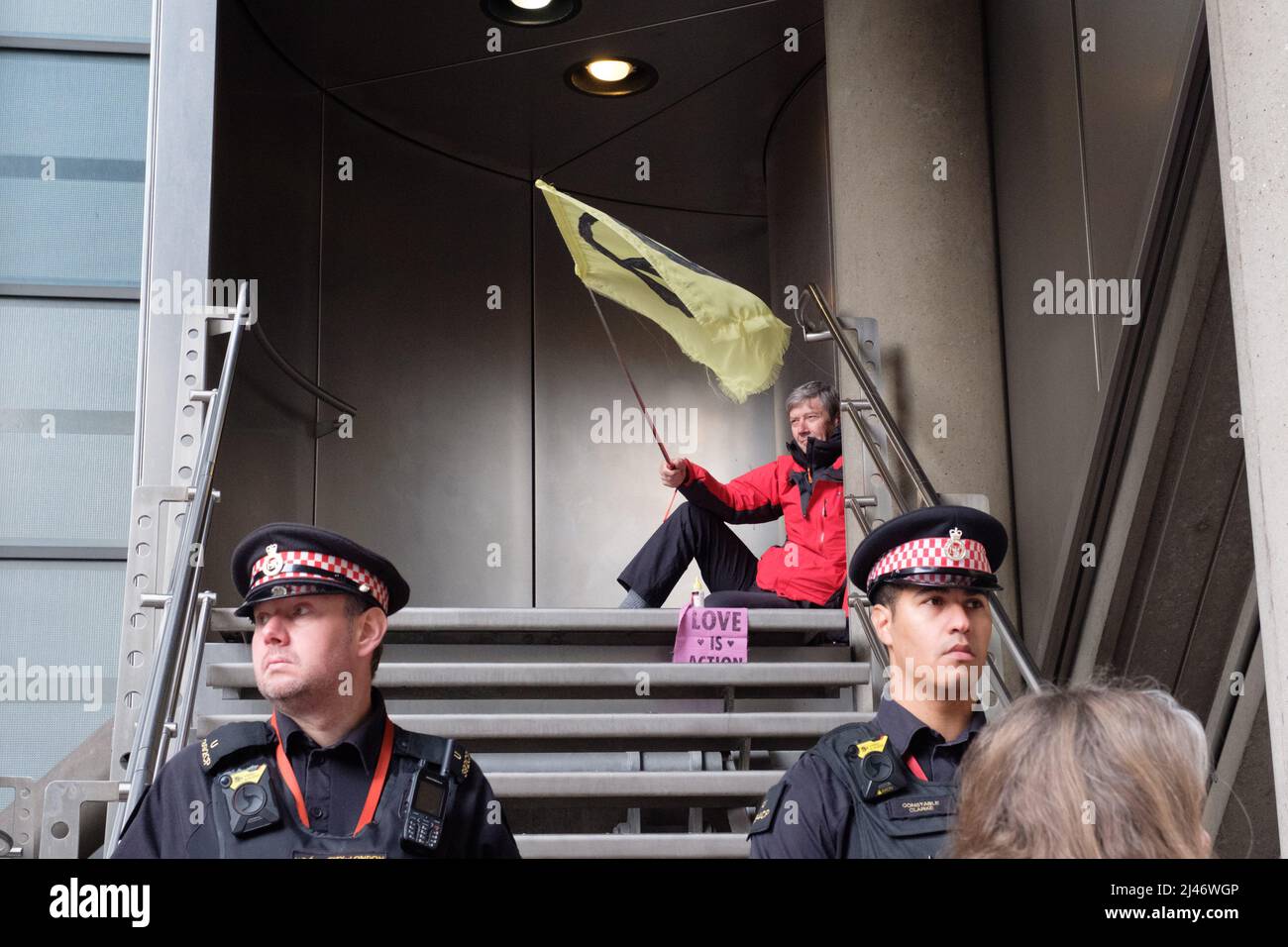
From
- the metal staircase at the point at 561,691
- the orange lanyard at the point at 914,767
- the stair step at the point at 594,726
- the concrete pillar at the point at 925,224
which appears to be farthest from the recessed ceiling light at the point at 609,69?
the orange lanyard at the point at 914,767

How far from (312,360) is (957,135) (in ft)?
13.0

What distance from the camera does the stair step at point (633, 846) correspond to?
3652 millimetres

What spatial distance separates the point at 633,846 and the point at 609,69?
5.61 meters

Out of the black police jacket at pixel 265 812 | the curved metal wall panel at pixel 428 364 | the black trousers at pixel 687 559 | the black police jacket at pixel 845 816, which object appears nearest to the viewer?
the black police jacket at pixel 265 812

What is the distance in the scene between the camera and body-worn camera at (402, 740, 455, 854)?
254 cm

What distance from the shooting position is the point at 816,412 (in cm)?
569

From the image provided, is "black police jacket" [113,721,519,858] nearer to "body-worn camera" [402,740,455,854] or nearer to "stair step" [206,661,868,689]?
"body-worn camera" [402,740,455,854]

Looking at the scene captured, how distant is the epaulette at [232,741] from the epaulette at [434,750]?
230 mm

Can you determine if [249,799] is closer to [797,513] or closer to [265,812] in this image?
[265,812]

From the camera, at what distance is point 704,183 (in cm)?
954

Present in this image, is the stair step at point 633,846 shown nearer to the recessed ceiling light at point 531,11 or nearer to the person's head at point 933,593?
the person's head at point 933,593

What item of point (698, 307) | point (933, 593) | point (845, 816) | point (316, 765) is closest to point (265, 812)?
point (316, 765)
